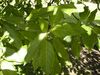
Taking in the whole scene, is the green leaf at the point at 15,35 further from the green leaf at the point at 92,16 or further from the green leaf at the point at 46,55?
the green leaf at the point at 92,16

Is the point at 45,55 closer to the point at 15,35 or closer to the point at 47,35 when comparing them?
the point at 47,35

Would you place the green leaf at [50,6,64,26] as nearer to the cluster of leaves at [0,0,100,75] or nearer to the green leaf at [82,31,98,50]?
the cluster of leaves at [0,0,100,75]

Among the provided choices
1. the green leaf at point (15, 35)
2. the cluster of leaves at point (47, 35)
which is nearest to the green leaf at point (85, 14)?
the cluster of leaves at point (47, 35)

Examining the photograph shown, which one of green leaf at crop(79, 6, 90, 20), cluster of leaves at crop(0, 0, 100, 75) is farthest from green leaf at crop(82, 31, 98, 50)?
green leaf at crop(79, 6, 90, 20)

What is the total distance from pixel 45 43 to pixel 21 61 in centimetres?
14

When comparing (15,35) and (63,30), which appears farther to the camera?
(15,35)

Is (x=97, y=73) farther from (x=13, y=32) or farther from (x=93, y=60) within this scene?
(x=13, y=32)

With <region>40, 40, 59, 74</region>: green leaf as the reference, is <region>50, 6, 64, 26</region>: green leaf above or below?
above

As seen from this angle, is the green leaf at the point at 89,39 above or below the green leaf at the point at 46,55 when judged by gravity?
below

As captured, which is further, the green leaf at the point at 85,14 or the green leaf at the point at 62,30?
the green leaf at the point at 85,14

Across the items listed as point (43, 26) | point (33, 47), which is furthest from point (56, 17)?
point (33, 47)

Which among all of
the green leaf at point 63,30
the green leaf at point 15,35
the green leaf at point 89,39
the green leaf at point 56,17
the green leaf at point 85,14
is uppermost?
the green leaf at point 56,17

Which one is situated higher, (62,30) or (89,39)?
(62,30)

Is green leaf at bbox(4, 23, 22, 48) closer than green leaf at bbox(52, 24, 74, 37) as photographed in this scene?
No
